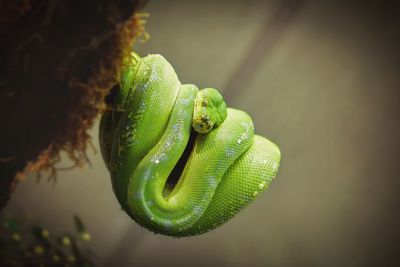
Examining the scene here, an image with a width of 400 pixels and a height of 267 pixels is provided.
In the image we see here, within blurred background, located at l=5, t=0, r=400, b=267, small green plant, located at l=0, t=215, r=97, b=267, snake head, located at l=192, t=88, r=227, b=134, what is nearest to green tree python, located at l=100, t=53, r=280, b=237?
snake head, located at l=192, t=88, r=227, b=134

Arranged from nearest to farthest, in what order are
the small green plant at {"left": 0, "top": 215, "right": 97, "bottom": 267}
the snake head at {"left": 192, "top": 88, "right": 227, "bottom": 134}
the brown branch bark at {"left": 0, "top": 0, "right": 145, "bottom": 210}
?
the brown branch bark at {"left": 0, "top": 0, "right": 145, "bottom": 210} → the snake head at {"left": 192, "top": 88, "right": 227, "bottom": 134} → the small green plant at {"left": 0, "top": 215, "right": 97, "bottom": 267}

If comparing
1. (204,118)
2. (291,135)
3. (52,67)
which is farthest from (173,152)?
(291,135)

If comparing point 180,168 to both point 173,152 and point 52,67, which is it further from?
point 52,67

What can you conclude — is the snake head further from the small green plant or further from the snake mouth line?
the small green plant

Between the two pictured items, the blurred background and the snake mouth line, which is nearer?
the snake mouth line

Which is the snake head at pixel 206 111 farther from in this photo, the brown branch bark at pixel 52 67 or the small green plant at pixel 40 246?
the small green plant at pixel 40 246

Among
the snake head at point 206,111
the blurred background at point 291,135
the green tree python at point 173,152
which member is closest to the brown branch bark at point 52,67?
the green tree python at point 173,152

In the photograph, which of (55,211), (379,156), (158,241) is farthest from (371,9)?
(55,211)
